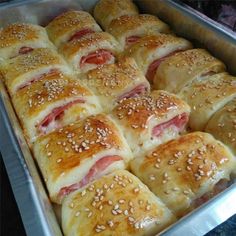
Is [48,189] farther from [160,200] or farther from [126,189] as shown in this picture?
[160,200]

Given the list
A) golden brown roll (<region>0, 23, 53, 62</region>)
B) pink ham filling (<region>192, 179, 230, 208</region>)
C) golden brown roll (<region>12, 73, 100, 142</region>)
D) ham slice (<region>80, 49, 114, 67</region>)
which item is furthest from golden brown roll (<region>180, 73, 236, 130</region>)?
golden brown roll (<region>0, 23, 53, 62</region>)

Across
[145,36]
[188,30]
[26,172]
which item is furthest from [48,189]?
[188,30]

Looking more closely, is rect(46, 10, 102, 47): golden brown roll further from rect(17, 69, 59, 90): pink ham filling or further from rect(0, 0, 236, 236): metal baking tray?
rect(17, 69, 59, 90): pink ham filling

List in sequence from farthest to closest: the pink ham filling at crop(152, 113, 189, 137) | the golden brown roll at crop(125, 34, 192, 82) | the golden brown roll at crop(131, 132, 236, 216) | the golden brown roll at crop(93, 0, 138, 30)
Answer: the golden brown roll at crop(93, 0, 138, 30) → the golden brown roll at crop(125, 34, 192, 82) → the pink ham filling at crop(152, 113, 189, 137) → the golden brown roll at crop(131, 132, 236, 216)

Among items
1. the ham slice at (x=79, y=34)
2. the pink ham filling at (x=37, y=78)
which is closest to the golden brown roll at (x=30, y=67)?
the pink ham filling at (x=37, y=78)

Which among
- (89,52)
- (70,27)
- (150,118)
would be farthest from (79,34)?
(150,118)

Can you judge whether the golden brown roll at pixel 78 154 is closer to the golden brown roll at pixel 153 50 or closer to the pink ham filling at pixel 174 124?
the pink ham filling at pixel 174 124
